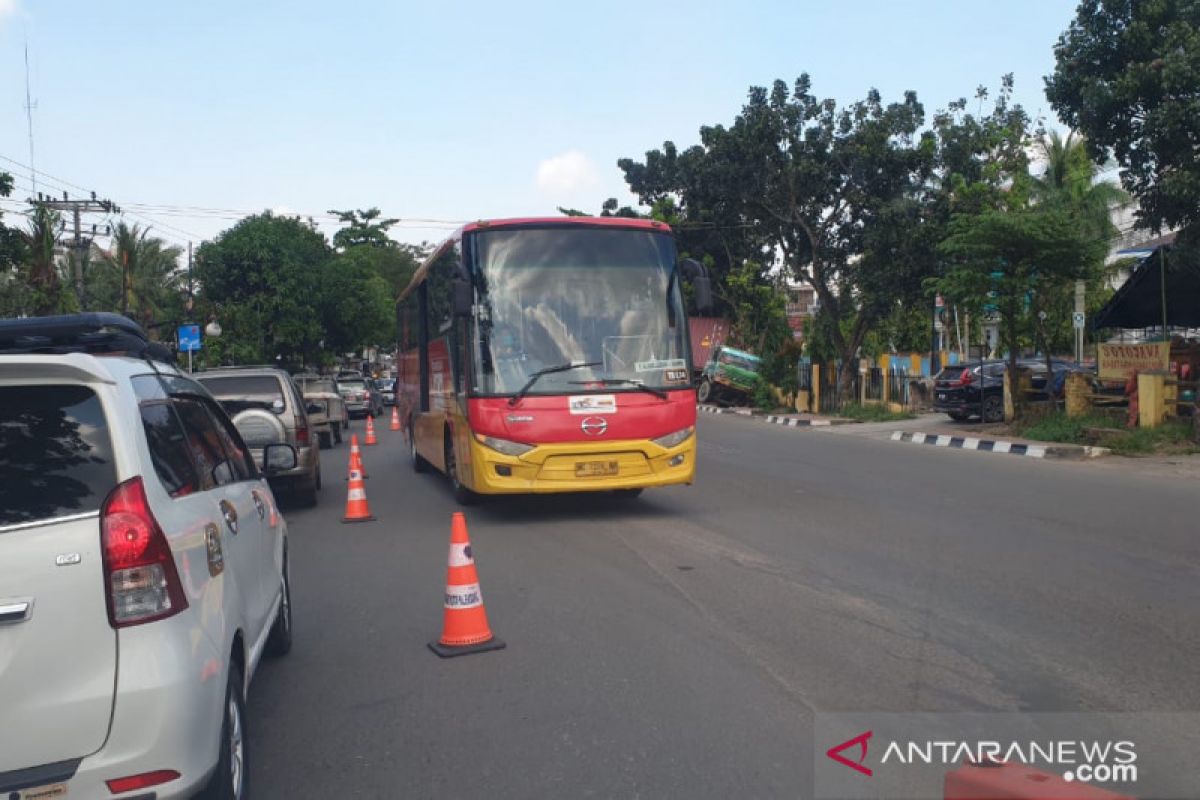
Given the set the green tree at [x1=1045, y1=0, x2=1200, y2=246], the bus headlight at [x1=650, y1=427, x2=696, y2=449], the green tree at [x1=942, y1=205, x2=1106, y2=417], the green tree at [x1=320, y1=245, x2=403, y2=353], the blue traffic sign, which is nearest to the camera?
the bus headlight at [x1=650, y1=427, x2=696, y2=449]

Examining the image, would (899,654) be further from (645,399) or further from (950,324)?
(950,324)

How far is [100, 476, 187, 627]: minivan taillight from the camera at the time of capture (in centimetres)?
330

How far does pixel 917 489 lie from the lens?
1373 cm

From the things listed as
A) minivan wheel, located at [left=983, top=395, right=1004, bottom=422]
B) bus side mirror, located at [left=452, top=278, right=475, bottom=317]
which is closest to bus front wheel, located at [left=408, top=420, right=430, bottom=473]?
bus side mirror, located at [left=452, top=278, right=475, bottom=317]

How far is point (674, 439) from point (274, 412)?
17.5ft

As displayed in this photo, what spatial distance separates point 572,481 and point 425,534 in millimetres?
1566

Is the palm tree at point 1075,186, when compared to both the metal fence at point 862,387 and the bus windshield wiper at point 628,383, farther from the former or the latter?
the bus windshield wiper at point 628,383

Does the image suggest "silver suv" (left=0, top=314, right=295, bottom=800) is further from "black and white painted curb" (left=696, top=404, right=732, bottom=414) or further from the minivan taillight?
"black and white painted curb" (left=696, top=404, right=732, bottom=414)

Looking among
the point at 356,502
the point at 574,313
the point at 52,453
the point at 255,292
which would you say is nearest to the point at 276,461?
the point at 52,453

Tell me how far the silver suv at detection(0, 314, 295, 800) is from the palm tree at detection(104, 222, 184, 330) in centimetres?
3327

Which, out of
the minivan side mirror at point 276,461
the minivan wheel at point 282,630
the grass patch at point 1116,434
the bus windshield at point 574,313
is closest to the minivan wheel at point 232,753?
the minivan wheel at point 282,630

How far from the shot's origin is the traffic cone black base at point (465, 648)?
6.18 meters

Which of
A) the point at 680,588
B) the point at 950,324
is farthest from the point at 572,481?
the point at 950,324

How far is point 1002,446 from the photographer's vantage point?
64.8 feet
